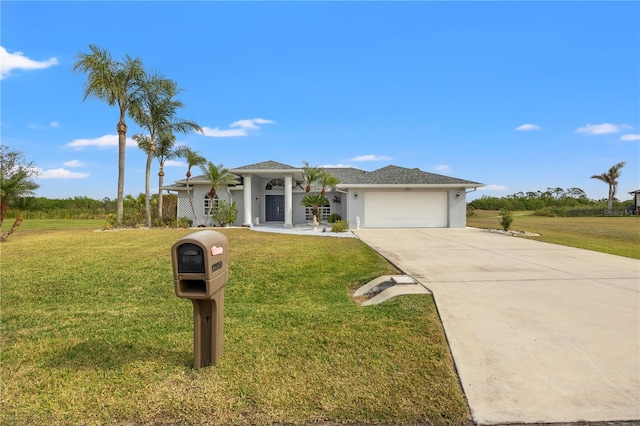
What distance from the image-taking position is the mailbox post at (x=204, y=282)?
281cm

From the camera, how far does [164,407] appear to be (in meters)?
2.64

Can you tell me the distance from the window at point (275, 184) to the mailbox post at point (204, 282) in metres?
21.8

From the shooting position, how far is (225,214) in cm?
2092

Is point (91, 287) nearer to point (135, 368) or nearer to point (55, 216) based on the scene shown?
point (135, 368)

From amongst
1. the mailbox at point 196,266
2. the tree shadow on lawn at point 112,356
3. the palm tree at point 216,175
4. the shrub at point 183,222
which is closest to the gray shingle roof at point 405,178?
the palm tree at point 216,175

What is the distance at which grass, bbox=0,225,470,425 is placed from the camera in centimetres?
261

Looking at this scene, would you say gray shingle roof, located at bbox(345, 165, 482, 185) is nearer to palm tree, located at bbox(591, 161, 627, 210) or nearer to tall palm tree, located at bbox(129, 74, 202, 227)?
tall palm tree, located at bbox(129, 74, 202, 227)

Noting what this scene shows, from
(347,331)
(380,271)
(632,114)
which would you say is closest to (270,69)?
(380,271)

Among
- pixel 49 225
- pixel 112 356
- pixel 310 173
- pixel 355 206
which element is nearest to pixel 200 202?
pixel 310 173

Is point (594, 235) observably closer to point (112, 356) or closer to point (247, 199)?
point (247, 199)

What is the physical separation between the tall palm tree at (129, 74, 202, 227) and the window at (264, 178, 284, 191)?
761 cm

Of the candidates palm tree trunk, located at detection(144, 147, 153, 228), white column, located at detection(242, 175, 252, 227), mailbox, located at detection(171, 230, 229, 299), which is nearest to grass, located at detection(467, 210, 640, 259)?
mailbox, located at detection(171, 230, 229, 299)

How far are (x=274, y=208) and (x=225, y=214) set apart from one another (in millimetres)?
4755

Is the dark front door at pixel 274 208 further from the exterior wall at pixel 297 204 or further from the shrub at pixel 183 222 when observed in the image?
the shrub at pixel 183 222
